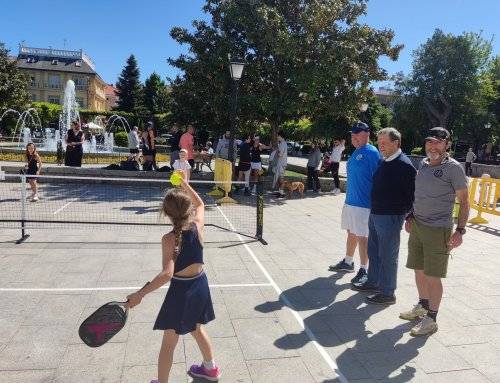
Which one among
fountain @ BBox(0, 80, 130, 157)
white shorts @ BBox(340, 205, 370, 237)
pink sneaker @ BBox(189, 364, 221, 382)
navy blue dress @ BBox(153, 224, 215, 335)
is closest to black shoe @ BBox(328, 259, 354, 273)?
white shorts @ BBox(340, 205, 370, 237)

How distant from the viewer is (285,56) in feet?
49.0

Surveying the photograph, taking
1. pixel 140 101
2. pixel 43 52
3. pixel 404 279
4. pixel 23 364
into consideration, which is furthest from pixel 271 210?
pixel 43 52

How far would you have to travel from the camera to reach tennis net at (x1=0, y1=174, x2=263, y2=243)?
8151 mm

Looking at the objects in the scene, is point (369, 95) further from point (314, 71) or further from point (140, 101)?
point (140, 101)

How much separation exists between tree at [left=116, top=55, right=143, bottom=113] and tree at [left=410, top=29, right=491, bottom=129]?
1967 inches

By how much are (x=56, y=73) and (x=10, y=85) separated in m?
61.8

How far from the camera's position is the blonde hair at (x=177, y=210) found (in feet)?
9.64

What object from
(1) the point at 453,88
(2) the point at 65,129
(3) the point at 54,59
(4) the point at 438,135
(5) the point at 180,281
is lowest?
(5) the point at 180,281

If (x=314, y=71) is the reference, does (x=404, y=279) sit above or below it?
below

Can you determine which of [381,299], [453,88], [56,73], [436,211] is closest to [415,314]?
[381,299]

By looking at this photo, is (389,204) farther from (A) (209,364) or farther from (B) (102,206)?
(B) (102,206)

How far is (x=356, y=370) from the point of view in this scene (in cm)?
369

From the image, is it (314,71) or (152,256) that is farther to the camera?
(314,71)

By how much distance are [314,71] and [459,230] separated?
37.4 feet
